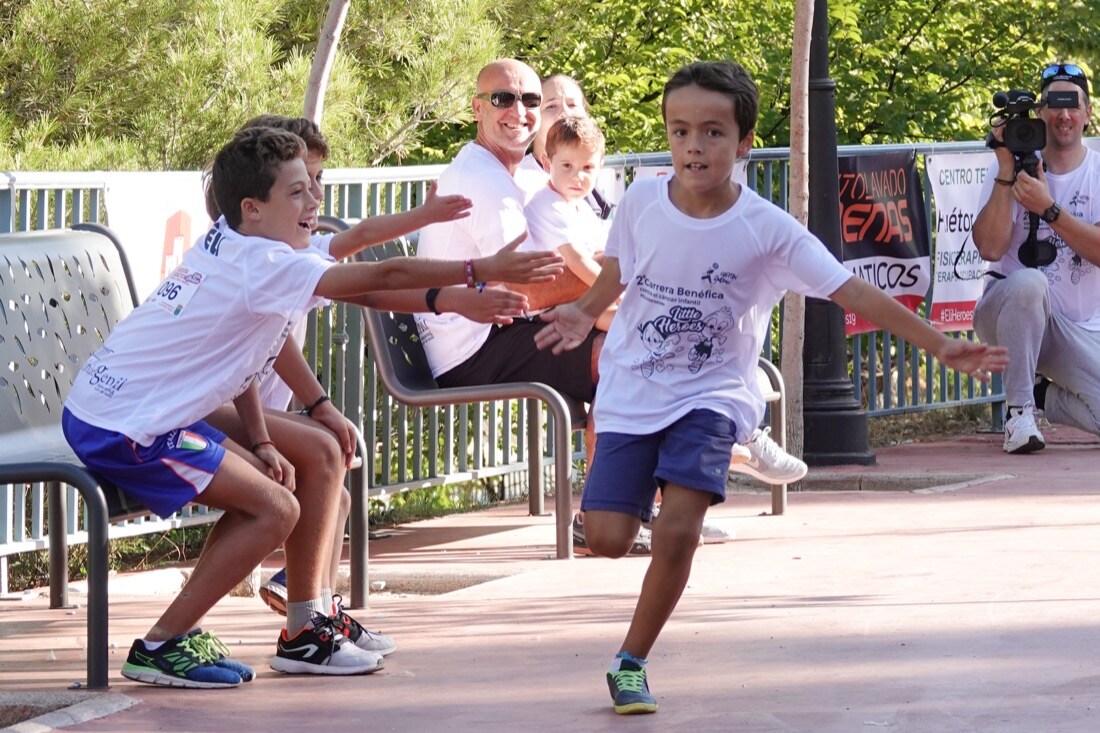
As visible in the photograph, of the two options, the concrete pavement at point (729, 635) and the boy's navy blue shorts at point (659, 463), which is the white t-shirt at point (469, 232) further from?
the boy's navy blue shorts at point (659, 463)

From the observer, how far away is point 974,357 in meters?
4.52

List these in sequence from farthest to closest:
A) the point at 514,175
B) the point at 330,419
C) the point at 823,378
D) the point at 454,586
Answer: the point at 823,378 → the point at 514,175 → the point at 454,586 → the point at 330,419

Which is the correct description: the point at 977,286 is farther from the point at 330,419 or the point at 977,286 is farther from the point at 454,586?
the point at 330,419

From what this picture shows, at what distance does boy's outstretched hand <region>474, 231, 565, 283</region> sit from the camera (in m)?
4.70

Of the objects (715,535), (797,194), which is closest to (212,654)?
(715,535)

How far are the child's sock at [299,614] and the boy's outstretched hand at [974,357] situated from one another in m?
1.87

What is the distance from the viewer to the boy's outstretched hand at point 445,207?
5066 millimetres

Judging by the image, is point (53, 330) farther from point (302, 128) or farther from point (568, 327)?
point (568, 327)

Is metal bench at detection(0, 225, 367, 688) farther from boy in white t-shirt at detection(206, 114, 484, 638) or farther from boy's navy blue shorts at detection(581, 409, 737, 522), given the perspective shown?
boy's navy blue shorts at detection(581, 409, 737, 522)

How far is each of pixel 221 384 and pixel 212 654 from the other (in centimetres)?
72

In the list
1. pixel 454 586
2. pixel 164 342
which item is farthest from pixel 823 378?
pixel 164 342

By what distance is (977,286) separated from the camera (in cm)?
1166

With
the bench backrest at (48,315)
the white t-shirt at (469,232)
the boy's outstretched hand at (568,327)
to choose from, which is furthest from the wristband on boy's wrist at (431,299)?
the white t-shirt at (469,232)

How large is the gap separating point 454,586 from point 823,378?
3812mm
